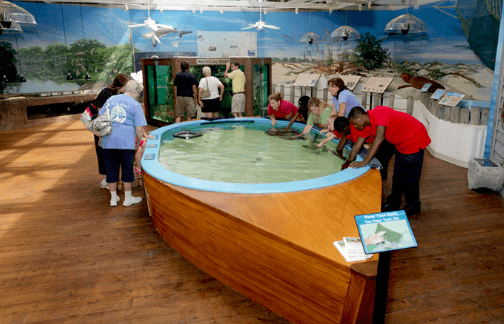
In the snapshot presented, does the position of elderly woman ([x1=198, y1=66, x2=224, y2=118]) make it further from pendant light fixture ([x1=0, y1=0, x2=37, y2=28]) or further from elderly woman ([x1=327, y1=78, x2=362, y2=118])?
pendant light fixture ([x1=0, y1=0, x2=37, y2=28])

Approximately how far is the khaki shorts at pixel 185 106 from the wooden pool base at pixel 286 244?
4741mm

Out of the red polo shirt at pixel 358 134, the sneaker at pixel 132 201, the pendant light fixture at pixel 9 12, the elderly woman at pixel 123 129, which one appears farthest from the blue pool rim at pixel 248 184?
the pendant light fixture at pixel 9 12

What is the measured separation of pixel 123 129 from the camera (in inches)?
154

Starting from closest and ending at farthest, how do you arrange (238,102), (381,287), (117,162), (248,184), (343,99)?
(381,287), (248,184), (117,162), (343,99), (238,102)

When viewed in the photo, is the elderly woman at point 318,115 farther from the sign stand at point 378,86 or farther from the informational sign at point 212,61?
the informational sign at point 212,61

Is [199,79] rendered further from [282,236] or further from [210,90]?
[282,236]

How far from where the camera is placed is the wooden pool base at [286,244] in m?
1.87

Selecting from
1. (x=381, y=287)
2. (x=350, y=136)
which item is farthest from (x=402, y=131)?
(x=381, y=287)

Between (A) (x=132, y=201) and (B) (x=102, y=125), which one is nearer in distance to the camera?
(B) (x=102, y=125)

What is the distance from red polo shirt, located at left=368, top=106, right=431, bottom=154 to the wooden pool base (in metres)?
0.72

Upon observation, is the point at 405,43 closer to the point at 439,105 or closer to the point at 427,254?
the point at 439,105

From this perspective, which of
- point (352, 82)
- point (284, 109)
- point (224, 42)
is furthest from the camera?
point (224, 42)

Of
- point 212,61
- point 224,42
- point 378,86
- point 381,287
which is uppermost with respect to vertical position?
point 224,42

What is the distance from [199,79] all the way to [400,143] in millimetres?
5929
